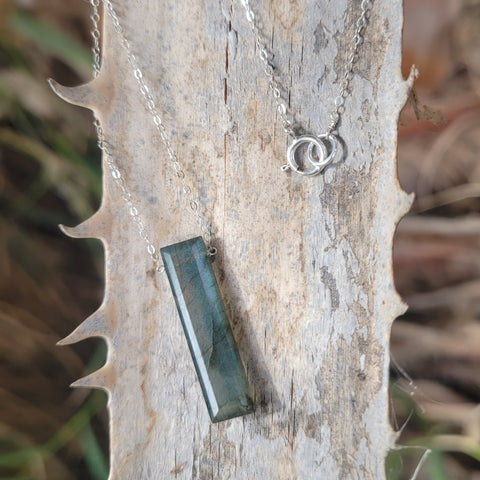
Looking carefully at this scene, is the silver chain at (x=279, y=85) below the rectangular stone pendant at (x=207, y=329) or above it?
above

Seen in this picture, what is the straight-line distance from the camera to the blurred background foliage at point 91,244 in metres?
1.28

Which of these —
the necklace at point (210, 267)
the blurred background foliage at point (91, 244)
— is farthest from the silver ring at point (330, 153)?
the blurred background foliage at point (91, 244)

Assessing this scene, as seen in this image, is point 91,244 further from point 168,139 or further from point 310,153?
point 310,153

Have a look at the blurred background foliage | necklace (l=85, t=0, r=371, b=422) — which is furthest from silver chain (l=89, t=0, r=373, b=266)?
the blurred background foliage

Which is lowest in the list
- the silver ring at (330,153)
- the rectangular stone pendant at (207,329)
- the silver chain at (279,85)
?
the rectangular stone pendant at (207,329)

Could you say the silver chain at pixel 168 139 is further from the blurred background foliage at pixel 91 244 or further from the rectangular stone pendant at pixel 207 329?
the blurred background foliage at pixel 91 244

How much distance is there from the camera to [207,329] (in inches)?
30.7

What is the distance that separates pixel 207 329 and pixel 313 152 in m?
0.36

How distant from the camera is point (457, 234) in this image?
1354 millimetres

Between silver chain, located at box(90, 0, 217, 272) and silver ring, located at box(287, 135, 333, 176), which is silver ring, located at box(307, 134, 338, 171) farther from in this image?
silver chain, located at box(90, 0, 217, 272)

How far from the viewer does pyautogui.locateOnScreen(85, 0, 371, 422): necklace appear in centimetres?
75

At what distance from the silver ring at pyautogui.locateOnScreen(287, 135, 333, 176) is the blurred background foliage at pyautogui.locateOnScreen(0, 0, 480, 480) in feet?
2.24

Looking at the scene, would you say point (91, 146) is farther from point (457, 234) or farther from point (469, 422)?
point (469, 422)

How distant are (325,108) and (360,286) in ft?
1.00
